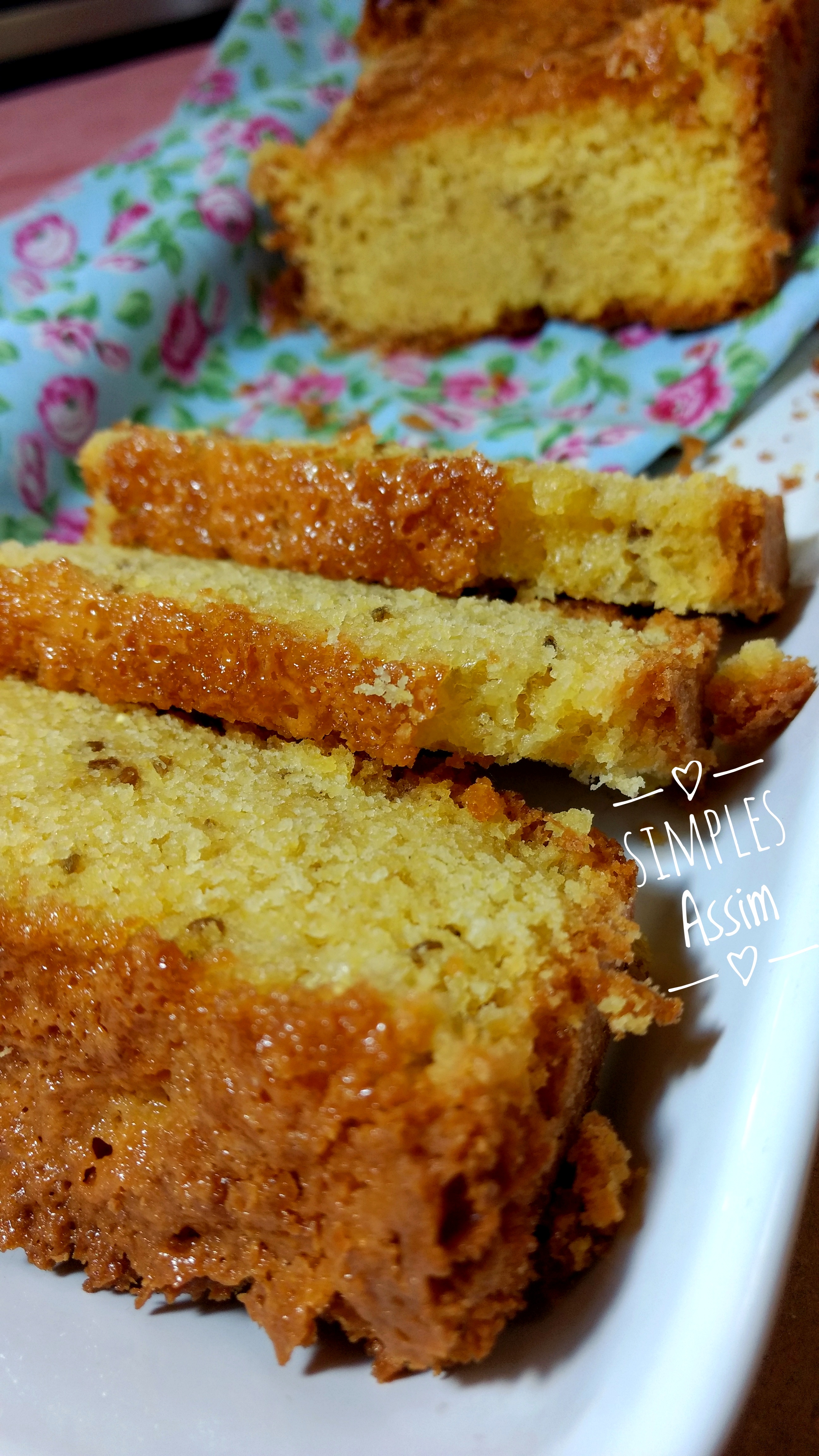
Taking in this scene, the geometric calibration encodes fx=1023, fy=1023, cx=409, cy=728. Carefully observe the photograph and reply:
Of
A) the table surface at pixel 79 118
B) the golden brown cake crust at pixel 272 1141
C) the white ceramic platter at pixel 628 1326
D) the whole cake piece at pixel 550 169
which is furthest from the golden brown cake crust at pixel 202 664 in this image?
the table surface at pixel 79 118

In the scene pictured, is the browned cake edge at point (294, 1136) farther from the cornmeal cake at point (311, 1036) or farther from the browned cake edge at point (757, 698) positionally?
the browned cake edge at point (757, 698)

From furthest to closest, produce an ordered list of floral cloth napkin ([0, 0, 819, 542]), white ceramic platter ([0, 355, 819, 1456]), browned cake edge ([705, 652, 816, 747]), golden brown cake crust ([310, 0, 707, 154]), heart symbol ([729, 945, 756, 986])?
floral cloth napkin ([0, 0, 819, 542])
golden brown cake crust ([310, 0, 707, 154])
browned cake edge ([705, 652, 816, 747])
heart symbol ([729, 945, 756, 986])
white ceramic platter ([0, 355, 819, 1456])

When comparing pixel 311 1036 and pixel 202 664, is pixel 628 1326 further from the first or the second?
pixel 202 664

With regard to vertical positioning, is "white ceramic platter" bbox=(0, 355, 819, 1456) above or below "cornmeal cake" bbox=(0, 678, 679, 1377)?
below

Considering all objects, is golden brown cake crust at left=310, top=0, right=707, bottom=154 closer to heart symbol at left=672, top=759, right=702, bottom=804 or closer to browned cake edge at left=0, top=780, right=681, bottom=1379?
heart symbol at left=672, top=759, right=702, bottom=804

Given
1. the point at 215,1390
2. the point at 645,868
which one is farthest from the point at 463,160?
the point at 215,1390

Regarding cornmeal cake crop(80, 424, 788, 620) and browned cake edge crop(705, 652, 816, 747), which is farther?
cornmeal cake crop(80, 424, 788, 620)

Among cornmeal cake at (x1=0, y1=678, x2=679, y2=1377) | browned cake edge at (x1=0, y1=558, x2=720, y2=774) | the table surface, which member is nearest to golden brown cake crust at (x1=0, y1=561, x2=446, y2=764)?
browned cake edge at (x1=0, y1=558, x2=720, y2=774)

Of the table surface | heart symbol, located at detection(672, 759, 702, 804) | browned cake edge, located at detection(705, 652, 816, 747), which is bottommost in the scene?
heart symbol, located at detection(672, 759, 702, 804)

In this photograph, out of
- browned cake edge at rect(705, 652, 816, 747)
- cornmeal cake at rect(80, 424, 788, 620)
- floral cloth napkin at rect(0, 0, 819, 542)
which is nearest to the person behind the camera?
browned cake edge at rect(705, 652, 816, 747)
